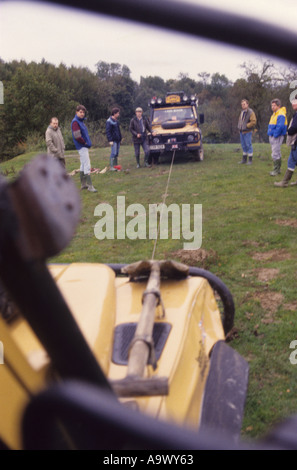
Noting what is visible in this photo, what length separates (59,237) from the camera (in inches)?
20.7

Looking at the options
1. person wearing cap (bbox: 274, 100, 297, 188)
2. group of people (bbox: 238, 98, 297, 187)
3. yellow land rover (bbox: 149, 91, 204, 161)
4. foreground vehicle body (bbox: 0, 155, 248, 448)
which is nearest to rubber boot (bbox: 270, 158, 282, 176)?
group of people (bbox: 238, 98, 297, 187)

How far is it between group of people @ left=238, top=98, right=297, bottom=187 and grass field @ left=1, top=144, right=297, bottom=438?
408mm

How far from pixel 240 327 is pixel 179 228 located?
328 centimetres

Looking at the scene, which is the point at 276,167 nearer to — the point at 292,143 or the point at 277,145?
the point at 277,145

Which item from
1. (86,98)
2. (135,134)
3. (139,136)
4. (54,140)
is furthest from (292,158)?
(86,98)

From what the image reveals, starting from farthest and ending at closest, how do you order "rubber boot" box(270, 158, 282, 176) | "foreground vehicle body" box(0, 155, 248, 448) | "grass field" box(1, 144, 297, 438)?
"rubber boot" box(270, 158, 282, 176), "grass field" box(1, 144, 297, 438), "foreground vehicle body" box(0, 155, 248, 448)

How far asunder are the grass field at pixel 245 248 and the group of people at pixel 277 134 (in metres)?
0.41

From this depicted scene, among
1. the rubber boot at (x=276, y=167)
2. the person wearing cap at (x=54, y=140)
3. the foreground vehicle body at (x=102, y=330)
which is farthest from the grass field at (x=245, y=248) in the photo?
the person wearing cap at (x=54, y=140)

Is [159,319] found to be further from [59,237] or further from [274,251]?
[274,251]

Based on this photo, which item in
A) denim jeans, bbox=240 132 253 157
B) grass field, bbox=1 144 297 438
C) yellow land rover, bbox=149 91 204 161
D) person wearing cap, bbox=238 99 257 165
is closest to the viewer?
grass field, bbox=1 144 297 438

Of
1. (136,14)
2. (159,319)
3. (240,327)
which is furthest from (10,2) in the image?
(240,327)

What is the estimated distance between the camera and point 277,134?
10141 mm

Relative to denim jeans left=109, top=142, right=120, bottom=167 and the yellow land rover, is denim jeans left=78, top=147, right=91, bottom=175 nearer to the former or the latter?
denim jeans left=109, top=142, right=120, bottom=167

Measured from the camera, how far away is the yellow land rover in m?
13.6
